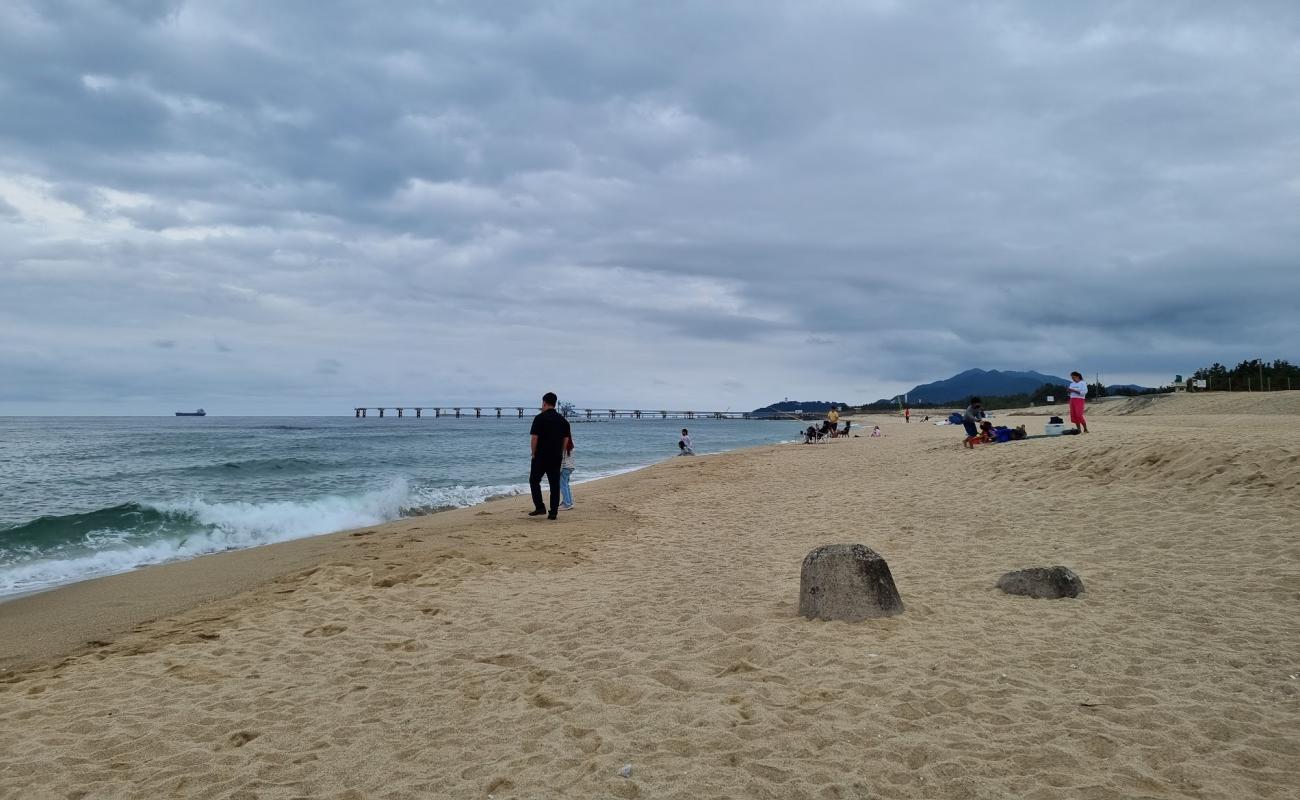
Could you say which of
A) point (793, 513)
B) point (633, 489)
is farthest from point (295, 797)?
point (633, 489)

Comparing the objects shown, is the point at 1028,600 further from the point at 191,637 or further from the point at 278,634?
the point at 191,637

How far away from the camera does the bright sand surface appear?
3.42 meters

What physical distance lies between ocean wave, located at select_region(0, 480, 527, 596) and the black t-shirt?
5560 mm

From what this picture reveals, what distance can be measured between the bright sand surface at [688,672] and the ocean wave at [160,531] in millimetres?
2121

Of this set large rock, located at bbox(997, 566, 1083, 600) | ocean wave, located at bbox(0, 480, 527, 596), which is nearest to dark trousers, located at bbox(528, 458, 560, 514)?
ocean wave, located at bbox(0, 480, 527, 596)

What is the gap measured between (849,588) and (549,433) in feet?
21.9

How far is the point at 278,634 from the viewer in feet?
19.5

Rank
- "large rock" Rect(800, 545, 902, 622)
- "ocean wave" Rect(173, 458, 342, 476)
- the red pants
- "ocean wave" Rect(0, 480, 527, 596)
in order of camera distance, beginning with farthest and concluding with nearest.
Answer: "ocean wave" Rect(173, 458, 342, 476)
the red pants
"ocean wave" Rect(0, 480, 527, 596)
"large rock" Rect(800, 545, 902, 622)

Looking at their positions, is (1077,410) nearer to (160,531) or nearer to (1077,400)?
(1077,400)

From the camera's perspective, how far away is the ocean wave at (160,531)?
10820 millimetres

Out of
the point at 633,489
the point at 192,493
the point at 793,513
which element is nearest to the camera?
the point at 793,513

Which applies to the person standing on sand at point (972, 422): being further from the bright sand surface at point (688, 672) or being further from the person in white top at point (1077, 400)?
the bright sand surface at point (688, 672)

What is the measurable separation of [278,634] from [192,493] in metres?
16.5

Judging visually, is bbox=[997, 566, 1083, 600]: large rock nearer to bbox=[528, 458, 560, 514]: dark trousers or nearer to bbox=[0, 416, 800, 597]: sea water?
bbox=[528, 458, 560, 514]: dark trousers
